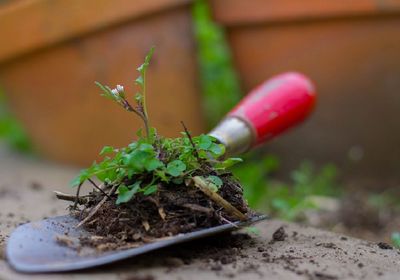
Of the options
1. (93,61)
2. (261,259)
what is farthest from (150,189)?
(93,61)

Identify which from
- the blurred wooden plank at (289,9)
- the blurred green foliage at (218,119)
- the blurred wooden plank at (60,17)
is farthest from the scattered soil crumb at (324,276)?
the blurred wooden plank at (60,17)

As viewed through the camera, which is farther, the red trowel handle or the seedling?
the red trowel handle

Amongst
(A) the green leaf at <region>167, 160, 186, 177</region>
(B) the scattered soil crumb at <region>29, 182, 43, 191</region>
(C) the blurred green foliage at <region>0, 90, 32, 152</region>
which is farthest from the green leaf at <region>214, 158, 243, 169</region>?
(C) the blurred green foliage at <region>0, 90, 32, 152</region>

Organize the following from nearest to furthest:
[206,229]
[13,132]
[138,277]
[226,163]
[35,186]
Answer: [138,277]
[206,229]
[226,163]
[35,186]
[13,132]

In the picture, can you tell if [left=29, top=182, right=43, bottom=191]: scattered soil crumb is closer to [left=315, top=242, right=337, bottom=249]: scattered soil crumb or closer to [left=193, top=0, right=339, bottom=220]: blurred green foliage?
[left=193, top=0, right=339, bottom=220]: blurred green foliage

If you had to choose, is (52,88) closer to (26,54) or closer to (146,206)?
(26,54)

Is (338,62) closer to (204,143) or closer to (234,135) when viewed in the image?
(234,135)

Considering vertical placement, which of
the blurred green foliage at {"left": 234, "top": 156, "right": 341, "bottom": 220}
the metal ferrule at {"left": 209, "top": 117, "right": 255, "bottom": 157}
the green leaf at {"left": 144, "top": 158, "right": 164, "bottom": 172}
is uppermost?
the blurred green foliage at {"left": 234, "top": 156, "right": 341, "bottom": 220}

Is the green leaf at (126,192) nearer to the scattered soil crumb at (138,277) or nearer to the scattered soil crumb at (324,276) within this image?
the scattered soil crumb at (138,277)
